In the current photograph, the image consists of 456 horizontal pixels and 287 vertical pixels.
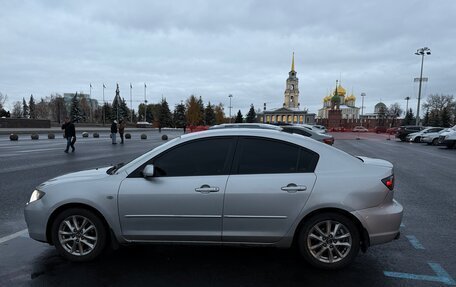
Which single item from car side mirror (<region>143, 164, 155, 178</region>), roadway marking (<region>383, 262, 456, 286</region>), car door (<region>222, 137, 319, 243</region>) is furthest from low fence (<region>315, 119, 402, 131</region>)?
car side mirror (<region>143, 164, 155, 178</region>)

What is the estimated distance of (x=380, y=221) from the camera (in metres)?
3.96

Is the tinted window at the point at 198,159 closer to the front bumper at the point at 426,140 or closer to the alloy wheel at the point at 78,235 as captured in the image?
the alloy wheel at the point at 78,235

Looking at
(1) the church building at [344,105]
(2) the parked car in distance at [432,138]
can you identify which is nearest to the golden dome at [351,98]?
(1) the church building at [344,105]

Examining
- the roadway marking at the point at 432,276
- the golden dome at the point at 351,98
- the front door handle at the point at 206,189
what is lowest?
the roadway marking at the point at 432,276

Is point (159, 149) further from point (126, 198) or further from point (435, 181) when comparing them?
point (435, 181)

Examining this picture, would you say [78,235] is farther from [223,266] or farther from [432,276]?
[432,276]

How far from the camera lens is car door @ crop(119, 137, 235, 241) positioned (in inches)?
156

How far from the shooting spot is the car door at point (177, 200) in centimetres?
395

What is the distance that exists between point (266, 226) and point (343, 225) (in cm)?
87

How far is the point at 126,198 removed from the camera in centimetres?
402

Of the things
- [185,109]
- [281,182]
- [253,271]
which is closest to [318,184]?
[281,182]

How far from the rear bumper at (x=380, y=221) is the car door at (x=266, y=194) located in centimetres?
70

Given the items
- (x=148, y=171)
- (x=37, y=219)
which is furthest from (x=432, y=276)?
(x=37, y=219)

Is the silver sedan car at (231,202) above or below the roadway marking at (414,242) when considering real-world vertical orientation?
above
